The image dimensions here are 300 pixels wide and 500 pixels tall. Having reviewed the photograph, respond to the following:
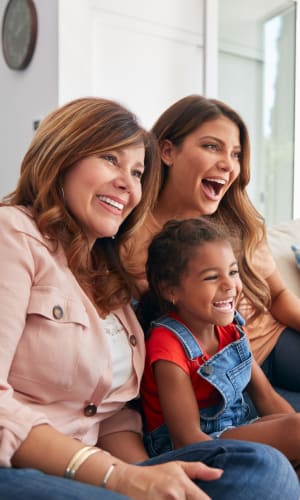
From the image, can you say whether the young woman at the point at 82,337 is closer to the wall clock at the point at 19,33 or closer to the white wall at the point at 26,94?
the white wall at the point at 26,94

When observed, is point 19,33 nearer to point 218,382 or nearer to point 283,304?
point 283,304

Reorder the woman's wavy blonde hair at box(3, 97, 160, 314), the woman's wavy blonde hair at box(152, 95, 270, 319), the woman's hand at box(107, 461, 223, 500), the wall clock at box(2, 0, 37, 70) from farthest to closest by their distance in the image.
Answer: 1. the wall clock at box(2, 0, 37, 70)
2. the woman's wavy blonde hair at box(152, 95, 270, 319)
3. the woman's wavy blonde hair at box(3, 97, 160, 314)
4. the woman's hand at box(107, 461, 223, 500)

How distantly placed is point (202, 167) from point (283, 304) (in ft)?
1.54

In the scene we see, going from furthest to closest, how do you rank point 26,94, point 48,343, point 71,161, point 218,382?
point 26,94, point 218,382, point 71,161, point 48,343

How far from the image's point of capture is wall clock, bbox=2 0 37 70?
308cm

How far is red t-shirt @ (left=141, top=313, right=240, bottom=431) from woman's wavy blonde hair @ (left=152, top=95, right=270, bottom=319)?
1.28 ft

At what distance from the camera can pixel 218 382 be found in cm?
122

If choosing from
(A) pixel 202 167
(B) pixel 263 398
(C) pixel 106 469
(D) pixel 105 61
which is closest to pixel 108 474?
(C) pixel 106 469

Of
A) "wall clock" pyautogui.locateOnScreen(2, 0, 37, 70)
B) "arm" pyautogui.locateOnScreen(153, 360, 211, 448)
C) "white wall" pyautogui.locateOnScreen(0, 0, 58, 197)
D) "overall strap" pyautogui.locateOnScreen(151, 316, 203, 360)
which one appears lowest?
"arm" pyautogui.locateOnScreen(153, 360, 211, 448)

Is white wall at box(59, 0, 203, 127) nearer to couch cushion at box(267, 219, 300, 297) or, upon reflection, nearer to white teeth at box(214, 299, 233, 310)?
couch cushion at box(267, 219, 300, 297)

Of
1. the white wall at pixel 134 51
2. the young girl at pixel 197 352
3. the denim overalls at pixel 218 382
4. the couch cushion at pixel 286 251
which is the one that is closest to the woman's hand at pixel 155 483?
the young girl at pixel 197 352

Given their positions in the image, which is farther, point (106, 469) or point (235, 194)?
point (235, 194)

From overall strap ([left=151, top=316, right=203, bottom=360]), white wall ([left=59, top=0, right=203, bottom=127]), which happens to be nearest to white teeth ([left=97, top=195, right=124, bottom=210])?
overall strap ([left=151, top=316, right=203, bottom=360])

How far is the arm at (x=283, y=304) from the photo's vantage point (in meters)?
1.69
